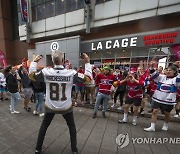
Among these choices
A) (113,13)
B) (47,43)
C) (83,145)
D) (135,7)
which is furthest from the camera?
(47,43)

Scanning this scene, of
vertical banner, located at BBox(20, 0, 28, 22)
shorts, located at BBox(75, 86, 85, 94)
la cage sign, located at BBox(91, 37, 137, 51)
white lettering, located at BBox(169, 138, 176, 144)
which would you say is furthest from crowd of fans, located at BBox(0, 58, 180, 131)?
vertical banner, located at BBox(20, 0, 28, 22)

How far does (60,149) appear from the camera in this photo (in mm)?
2980

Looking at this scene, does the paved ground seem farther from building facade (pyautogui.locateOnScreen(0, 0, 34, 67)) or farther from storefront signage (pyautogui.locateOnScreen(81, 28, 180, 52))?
building facade (pyautogui.locateOnScreen(0, 0, 34, 67))

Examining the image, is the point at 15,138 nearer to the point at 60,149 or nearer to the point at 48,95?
the point at 60,149

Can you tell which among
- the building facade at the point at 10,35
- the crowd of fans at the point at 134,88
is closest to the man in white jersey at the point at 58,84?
the crowd of fans at the point at 134,88

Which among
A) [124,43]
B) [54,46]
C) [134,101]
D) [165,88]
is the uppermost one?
[124,43]

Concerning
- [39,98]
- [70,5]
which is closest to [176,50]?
[39,98]

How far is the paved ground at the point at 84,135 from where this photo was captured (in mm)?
3020

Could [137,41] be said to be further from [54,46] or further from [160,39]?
[54,46]

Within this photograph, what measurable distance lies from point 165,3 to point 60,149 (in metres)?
10.7

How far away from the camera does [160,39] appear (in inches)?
380

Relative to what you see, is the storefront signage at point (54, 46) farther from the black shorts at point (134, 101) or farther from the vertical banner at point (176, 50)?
the black shorts at point (134, 101)

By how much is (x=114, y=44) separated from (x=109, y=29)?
5.12 feet

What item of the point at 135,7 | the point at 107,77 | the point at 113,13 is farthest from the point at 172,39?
the point at 107,77
